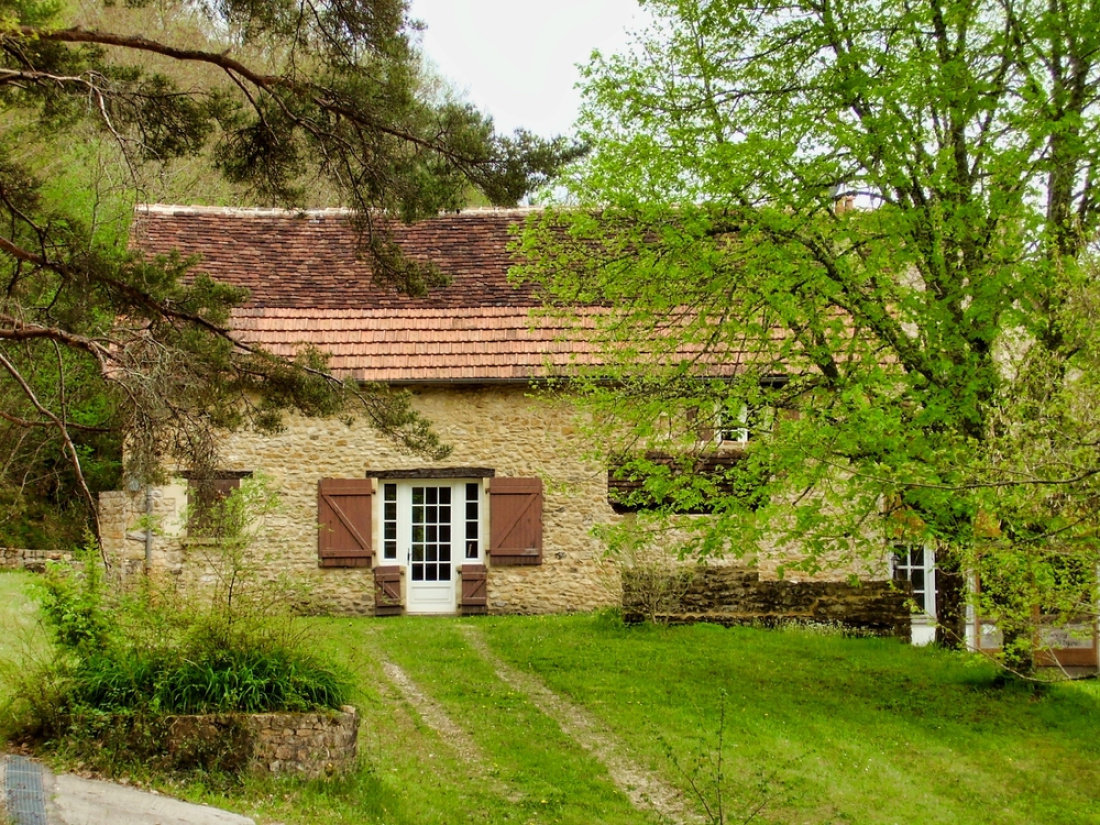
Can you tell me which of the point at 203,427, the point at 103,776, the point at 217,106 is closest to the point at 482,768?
the point at 103,776

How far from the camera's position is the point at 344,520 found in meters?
15.9

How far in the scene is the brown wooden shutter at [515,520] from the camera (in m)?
16.1

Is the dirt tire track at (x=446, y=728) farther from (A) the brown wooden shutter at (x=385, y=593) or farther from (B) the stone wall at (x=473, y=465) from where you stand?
(B) the stone wall at (x=473, y=465)

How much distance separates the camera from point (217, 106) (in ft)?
28.5

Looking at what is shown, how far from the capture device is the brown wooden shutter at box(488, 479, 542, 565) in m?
16.1

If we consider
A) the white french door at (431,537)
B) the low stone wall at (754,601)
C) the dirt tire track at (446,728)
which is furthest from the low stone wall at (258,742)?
the white french door at (431,537)

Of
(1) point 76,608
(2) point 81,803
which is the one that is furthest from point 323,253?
(2) point 81,803

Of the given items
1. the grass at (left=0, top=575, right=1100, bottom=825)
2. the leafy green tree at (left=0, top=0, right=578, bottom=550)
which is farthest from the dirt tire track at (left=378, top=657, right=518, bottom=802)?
the leafy green tree at (left=0, top=0, right=578, bottom=550)

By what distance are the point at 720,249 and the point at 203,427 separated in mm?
5453

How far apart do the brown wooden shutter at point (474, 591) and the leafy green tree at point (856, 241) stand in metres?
4.96

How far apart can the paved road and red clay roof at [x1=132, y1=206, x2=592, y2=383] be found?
9.05m

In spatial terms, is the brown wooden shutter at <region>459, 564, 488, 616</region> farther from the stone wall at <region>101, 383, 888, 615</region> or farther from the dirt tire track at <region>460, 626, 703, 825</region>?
the dirt tire track at <region>460, 626, 703, 825</region>

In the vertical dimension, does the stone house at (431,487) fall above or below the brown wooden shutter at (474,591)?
above

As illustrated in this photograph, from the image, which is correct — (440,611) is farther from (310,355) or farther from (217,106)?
(217,106)
